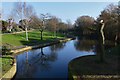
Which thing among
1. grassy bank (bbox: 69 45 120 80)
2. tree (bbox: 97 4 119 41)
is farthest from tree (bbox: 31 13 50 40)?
grassy bank (bbox: 69 45 120 80)

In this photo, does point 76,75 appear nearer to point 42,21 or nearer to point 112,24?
point 112,24

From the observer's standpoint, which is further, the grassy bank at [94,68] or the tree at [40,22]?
the tree at [40,22]

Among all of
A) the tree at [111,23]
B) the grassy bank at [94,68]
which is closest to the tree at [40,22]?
the tree at [111,23]

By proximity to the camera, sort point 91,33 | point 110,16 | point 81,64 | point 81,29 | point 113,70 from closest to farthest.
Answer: point 113,70 → point 81,64 → point 110,16 → point 91,33 → point 81,29

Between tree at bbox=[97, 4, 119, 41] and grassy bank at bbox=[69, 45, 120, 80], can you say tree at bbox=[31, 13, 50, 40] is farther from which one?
grassy bank at bbox=[69, 45, 120, 80]

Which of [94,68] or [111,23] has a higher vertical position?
[111,23]

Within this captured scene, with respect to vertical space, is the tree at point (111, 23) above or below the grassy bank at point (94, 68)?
above

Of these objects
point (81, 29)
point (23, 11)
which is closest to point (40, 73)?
point (23, 11)

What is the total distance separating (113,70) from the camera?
1673 cm

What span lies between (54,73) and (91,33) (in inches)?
2551

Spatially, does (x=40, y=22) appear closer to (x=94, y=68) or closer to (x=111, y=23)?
(x=111, y=23)

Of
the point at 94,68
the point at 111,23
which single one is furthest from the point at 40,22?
the point at 94,68

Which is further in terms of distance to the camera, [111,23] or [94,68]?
[111,23]

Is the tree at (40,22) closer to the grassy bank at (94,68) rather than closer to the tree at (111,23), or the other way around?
the tree at (111,23)
